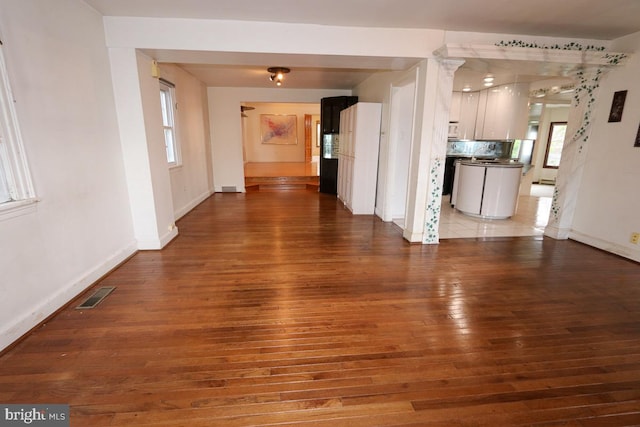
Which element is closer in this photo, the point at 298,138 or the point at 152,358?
the point at 152,358

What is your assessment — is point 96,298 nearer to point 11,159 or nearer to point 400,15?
point 11,159

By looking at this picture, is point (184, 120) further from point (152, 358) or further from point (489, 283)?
point (489, 283)

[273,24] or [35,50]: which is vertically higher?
[273,24]

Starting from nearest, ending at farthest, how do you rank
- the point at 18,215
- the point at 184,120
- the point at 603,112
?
the point at 18,215
the point at 603,112
the point at 184,120

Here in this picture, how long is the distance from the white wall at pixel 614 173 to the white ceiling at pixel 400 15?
542mm

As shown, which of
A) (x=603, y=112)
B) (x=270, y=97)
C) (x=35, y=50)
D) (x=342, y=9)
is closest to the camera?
(x=35, y=50)

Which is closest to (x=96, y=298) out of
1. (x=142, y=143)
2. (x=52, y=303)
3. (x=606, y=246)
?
(x=52, y=303)

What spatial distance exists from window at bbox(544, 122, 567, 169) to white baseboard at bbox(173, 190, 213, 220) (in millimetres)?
10127

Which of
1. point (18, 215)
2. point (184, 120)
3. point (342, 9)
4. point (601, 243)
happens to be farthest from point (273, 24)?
point (601, 243)

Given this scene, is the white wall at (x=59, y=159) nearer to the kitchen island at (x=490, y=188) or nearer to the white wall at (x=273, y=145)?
the kitchen island at (x=490, y=188)

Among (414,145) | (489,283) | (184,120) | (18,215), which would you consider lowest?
(489,283)

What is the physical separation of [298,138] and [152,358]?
11859 millimetres

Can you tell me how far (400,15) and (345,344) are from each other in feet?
10.0

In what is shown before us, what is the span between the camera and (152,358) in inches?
71.9
